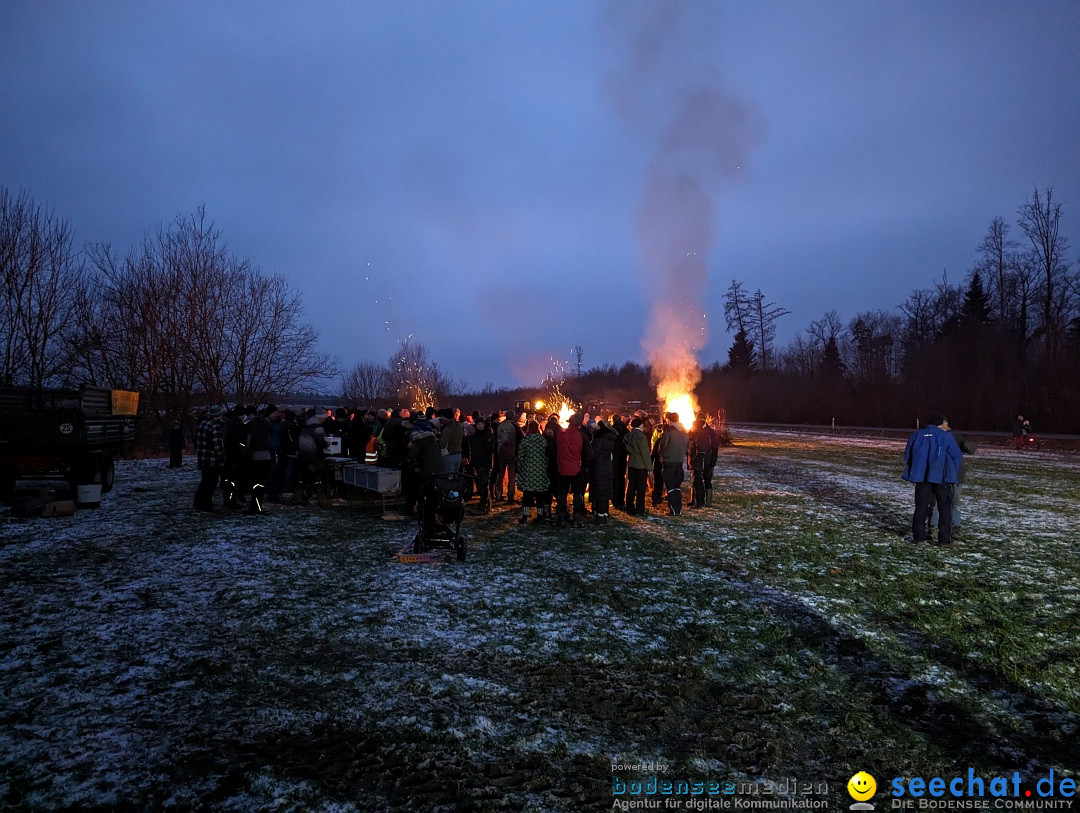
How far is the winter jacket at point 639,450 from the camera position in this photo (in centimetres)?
1147

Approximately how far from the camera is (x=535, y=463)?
35.3 ft

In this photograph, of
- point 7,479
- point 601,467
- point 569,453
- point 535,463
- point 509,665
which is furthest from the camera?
point 7,479

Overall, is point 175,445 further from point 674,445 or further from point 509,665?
point 509,665

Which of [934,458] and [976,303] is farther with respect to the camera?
[976,303]

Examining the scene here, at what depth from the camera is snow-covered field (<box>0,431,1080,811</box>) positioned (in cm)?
348

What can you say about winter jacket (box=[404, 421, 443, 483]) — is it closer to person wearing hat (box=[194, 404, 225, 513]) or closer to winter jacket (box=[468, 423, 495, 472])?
winter jacket (box=[468, 423, 495, 472])

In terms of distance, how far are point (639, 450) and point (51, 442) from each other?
11487 millimetres

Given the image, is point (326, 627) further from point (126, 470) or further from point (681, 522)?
point (126, 470)

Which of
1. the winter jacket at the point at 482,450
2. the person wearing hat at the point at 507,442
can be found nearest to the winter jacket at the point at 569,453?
the person wearing hat at the point at 507,442

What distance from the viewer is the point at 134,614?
19.2ft

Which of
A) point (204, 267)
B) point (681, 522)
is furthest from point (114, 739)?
point (204, 267)

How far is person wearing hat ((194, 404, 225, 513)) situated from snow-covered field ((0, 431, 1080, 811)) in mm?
1417

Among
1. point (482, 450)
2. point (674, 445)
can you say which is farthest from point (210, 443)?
point (674, 445)

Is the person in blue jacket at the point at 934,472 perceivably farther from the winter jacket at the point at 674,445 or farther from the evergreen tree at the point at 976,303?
the evergreen tree at the point at 976,303
